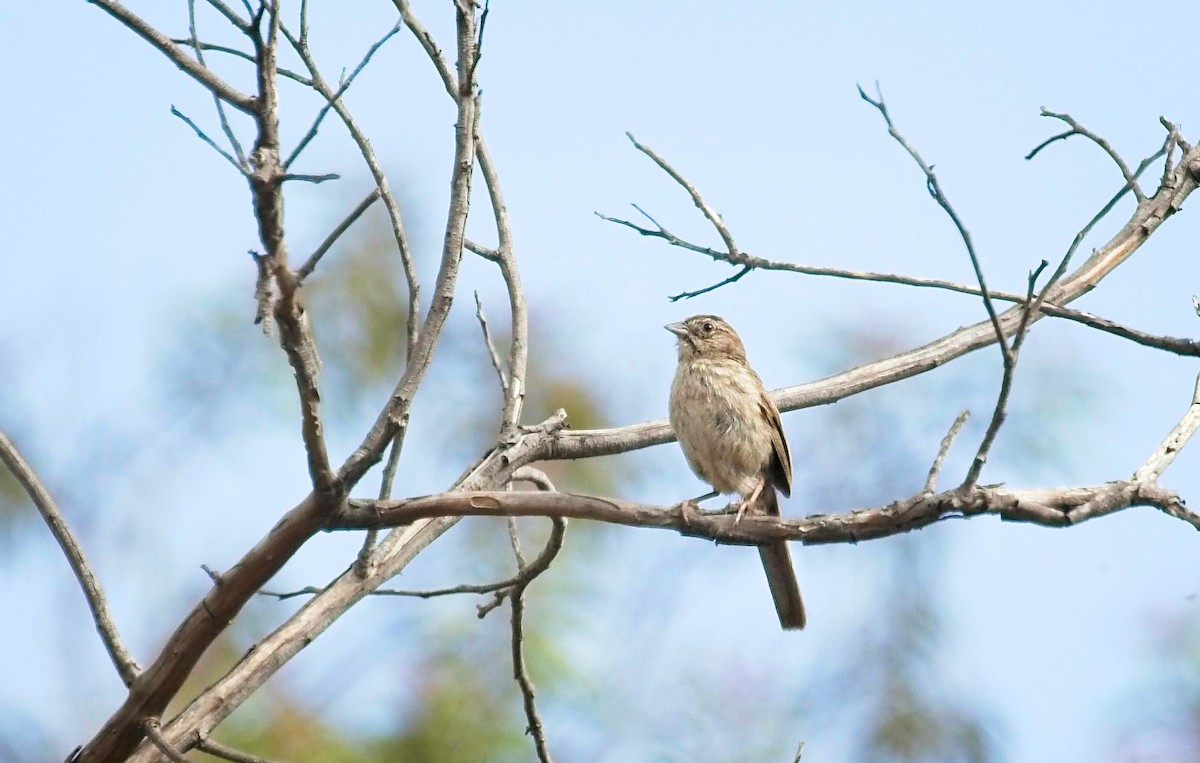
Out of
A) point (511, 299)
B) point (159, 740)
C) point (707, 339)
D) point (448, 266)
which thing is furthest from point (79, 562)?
point (707, 339)

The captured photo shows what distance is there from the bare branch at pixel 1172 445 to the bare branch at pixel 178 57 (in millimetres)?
2629

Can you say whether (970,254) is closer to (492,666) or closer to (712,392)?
(712,392)

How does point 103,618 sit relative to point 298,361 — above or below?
below

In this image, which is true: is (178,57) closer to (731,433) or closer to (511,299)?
(511,299)

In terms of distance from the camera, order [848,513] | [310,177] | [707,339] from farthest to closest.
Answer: [707,339]
[848,513]
[310,177]

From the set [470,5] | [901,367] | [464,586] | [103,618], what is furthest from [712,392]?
[103,618]

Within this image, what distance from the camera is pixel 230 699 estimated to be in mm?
3934

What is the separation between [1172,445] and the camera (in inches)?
144

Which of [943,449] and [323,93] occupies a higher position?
[323,93]

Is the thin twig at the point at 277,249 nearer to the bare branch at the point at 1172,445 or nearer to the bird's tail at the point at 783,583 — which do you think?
the bare branch at the point at 1172,445

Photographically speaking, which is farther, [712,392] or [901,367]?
[712,392]

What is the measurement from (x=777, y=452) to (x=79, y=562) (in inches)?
138

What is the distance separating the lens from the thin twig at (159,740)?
11.1 ft

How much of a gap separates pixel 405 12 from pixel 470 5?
1110 millimetres
